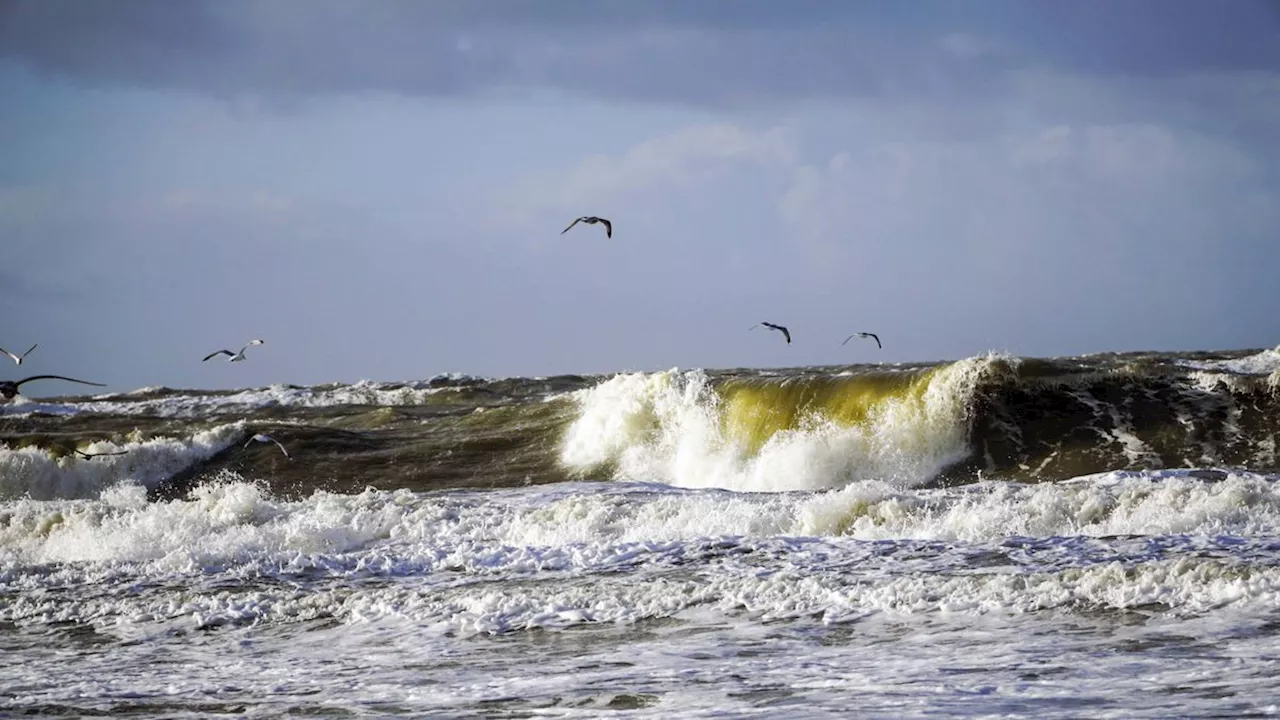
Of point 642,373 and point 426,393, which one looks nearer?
point 642,373

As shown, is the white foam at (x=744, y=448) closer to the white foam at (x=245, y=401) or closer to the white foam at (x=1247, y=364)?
the white foam at (x=1247, y=364)

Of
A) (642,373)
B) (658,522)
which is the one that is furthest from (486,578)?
(642,373)

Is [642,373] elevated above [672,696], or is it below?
above

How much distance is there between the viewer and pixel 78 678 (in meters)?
10.5

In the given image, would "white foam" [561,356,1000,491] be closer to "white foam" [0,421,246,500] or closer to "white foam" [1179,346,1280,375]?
"white foam" [1179,346,1280,375]

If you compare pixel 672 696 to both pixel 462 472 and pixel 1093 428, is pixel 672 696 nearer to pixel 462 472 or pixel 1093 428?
pixel 1093 428

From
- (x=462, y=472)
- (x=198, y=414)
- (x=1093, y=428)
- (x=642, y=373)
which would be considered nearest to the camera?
(x=1093, y=428)

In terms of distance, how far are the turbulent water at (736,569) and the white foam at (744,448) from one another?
0.06m

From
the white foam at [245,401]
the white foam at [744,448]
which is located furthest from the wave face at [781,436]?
the white foam at [245,401]

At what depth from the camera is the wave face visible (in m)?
21.3

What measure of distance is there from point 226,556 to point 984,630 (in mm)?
9118

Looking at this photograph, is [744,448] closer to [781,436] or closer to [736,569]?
[781,436]

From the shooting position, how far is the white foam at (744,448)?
2206 cm

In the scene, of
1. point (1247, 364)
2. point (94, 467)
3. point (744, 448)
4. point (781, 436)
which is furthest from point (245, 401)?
point (1247, 364)
